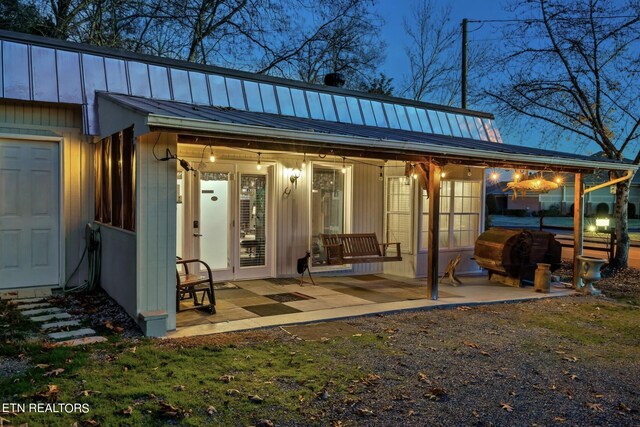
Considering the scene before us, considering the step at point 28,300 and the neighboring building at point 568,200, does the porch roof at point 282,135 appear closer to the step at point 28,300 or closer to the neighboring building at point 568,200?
the step at point 28,300

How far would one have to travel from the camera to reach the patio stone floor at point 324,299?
6.12 m

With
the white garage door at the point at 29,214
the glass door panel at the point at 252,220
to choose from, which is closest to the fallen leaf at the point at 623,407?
the glass door panel at the point at 252,220

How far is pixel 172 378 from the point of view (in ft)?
13.5

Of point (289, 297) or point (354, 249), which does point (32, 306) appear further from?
point (354, 249)

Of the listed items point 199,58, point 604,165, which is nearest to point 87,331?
point 604,165

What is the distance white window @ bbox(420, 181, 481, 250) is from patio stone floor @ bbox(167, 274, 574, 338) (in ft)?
3.18

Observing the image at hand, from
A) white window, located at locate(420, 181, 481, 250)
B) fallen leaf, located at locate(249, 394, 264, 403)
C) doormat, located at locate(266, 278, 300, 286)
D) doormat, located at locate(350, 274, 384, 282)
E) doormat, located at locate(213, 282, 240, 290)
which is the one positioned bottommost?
doormat, located at locate(350, 274, 384, 282)

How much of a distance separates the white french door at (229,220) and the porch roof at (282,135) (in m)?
1.81

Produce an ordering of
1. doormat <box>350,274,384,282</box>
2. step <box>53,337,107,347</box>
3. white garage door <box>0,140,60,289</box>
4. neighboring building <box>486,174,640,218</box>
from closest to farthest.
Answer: step <box>53,337,107,347</box>, white garage door <box>0,140,60,289</box>, doormat <box>350,274,384,282</box>, neighboring building <box>486,174,640,218</box>

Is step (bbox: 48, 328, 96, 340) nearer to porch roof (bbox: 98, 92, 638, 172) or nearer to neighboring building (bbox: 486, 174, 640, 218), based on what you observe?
porch roof (bbox: 98, 92, 638, 172)

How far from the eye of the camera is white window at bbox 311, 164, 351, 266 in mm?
9875

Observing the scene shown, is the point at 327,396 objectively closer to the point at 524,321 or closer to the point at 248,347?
the point at 248,347

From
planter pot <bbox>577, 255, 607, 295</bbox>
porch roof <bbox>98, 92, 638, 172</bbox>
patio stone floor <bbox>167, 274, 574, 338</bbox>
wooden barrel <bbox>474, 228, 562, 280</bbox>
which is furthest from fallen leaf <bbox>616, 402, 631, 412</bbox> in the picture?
planter pot <bbox>577, 255, 607, 295</bbox>

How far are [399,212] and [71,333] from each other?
6.90 m
